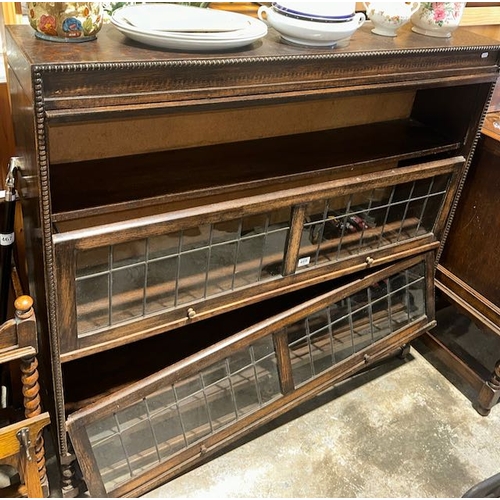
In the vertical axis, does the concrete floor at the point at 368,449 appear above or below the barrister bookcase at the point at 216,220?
below

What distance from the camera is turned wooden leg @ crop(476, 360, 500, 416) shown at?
184 centimetres

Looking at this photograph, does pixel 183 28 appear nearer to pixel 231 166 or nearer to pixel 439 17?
pixel 231 166

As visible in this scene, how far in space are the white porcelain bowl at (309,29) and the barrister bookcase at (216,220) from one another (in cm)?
3

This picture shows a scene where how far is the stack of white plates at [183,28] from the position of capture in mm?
999

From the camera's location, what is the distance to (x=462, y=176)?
1.63 meters

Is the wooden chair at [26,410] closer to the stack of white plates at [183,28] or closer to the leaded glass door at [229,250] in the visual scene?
the leaded glass door at [229,250]

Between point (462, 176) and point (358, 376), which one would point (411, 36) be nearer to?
point (462, 176)

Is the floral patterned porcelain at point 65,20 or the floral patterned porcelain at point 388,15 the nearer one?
the floral patterned porcelain at point 65,20

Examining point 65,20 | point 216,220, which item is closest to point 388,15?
point 216,220

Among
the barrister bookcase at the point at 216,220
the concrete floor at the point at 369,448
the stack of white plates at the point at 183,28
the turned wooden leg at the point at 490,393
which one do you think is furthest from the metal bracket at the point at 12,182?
the turned wooden leg at the point at 490,393

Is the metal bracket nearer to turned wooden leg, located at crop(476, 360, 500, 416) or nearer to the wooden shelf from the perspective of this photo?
the wooden shelf

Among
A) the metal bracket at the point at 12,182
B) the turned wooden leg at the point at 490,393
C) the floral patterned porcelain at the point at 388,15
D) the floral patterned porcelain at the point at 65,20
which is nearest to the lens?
the floral patterned porcelain at the point at 65,20

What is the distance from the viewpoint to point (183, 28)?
1.01 metres

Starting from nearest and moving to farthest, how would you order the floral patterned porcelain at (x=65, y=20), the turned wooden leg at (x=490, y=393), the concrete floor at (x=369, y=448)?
the floral patterned porcelain at (x=65, y=20) → the concrete floor at (x=369, y=448) → the turned wooden leg at (x=490, y=393)
